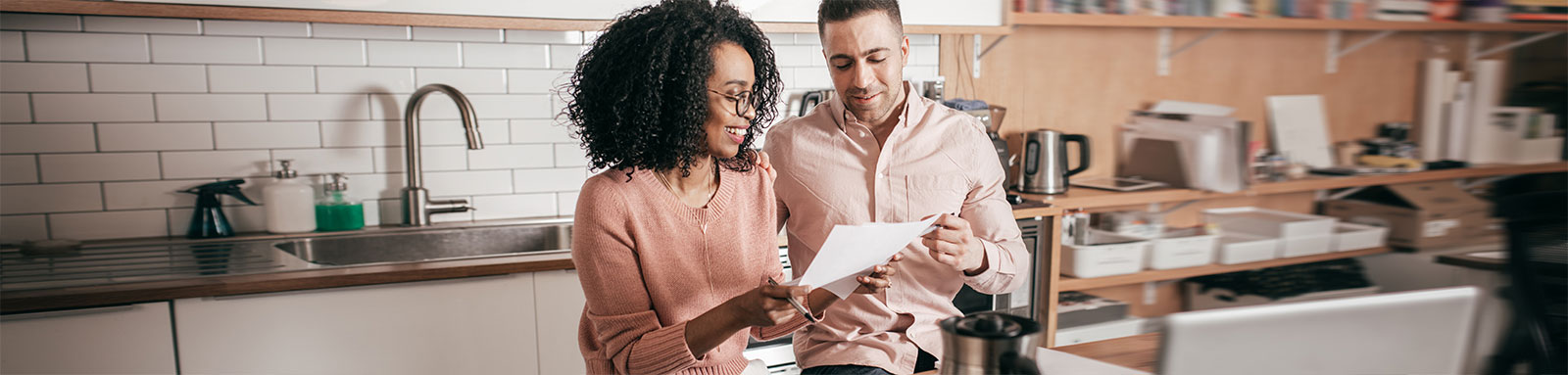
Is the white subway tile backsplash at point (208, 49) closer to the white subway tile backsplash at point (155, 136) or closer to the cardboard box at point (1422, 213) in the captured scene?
the white subway tile backsplash at point (155, 136)

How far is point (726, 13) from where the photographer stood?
127 cm

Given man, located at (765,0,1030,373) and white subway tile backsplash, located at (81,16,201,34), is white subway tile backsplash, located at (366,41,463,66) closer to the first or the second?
white subway tile backsplash, located at (81,16,201,34)

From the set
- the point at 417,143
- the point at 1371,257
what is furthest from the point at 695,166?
the point at 1371,257

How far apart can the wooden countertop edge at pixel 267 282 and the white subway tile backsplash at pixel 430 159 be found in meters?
0.58

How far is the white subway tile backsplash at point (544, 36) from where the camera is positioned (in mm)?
2496

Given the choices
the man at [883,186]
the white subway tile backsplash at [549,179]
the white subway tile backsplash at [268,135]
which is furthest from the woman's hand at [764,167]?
the white subway tile backsplash at [268,135]

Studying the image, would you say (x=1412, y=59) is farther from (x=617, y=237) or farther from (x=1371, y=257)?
(x=617, y=237)

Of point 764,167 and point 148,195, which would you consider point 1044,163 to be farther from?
point 148,195

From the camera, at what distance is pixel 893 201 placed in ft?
5.56

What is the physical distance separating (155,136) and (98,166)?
150 millimetres

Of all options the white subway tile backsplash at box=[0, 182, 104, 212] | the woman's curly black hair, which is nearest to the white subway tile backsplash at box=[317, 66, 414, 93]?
the white subway tile backsplash at box=[0, 182, 104, 212]

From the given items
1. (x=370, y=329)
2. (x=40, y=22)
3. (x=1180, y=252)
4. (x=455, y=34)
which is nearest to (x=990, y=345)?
(x=370, y=329)

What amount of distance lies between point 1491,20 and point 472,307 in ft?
15.6

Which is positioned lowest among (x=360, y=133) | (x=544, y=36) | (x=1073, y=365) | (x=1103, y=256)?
(x=1103, y=256)
